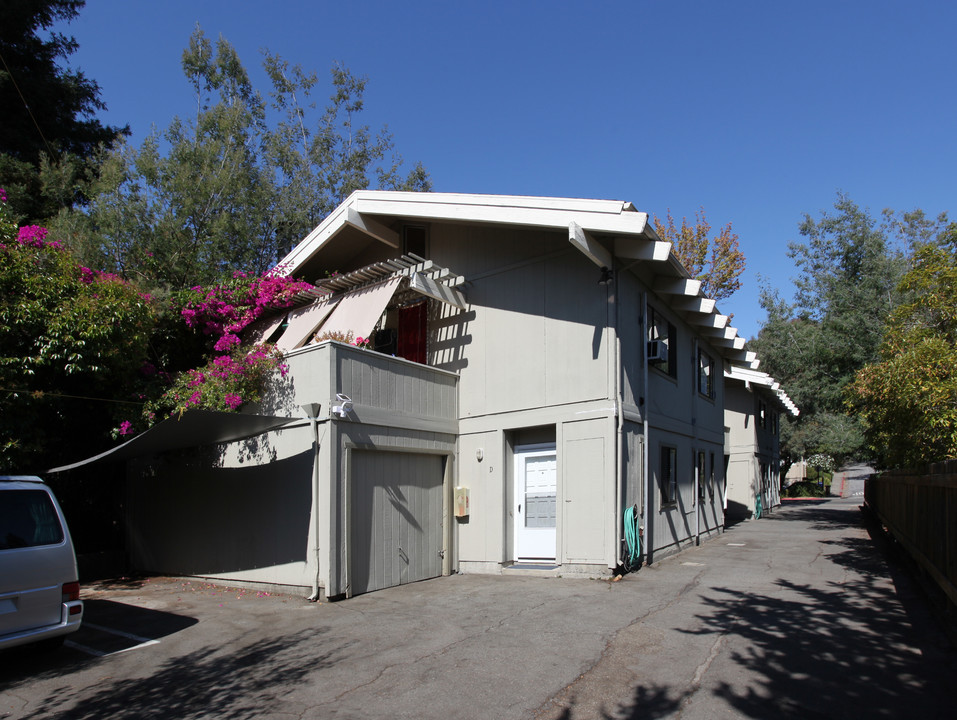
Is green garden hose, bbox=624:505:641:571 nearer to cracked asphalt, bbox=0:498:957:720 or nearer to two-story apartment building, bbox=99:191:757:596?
two-story apartment building, bbox=99:191:757:596

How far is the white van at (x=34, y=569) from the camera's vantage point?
5879mm

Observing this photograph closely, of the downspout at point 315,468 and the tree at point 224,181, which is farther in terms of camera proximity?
the tree at point 224,181

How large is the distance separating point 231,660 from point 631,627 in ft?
13.4

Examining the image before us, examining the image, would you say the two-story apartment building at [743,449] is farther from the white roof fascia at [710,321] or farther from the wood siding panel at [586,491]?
the wood siding panel at [586,491]

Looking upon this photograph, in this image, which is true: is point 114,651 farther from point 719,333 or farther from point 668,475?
point 719,333

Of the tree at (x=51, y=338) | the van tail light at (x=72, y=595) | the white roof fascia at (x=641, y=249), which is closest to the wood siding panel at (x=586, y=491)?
the white roof fascia at (x=641, y=249)

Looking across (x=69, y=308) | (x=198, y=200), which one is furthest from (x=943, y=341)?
(x=198, y=200)

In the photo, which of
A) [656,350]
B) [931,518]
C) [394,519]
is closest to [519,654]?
[394,519]

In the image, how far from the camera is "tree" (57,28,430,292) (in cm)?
1550

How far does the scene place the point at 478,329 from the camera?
1198 centimetres

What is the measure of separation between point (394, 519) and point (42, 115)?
1795 cm

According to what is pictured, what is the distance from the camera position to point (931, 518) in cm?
798

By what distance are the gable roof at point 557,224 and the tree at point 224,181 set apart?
4.04m

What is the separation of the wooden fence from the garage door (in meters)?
7.05
